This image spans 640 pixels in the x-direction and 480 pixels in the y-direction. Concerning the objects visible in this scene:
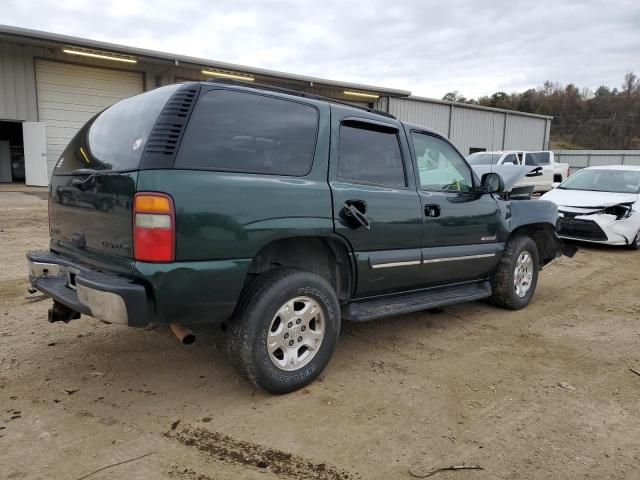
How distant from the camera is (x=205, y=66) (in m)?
16.9

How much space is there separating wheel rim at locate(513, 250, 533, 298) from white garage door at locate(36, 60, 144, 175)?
15.0 meters

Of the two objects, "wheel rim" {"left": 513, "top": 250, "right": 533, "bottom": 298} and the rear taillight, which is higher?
the rear taillight

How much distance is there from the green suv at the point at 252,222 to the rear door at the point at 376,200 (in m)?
0.01

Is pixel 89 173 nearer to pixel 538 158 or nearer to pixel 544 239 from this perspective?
pixel 544 239

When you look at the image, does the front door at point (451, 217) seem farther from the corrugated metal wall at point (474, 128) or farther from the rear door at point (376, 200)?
the corrugated metal wall at point (474, 128)

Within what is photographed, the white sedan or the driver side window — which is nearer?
the driver side window

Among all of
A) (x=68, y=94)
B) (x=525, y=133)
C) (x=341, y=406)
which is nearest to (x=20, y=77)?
(x=68, y=94)

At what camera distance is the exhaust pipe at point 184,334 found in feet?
9.34

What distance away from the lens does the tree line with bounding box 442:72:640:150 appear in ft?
179

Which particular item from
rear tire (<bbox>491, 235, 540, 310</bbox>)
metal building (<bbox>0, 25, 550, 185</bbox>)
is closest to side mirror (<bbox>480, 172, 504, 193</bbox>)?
rear tire (<bbox>491, 235, 540, 310</bbox>)

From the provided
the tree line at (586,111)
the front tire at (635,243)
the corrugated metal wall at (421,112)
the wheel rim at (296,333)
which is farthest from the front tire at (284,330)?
the tree line at (586,111)

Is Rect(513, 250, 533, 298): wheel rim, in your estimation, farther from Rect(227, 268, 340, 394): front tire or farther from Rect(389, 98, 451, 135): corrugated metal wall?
Rect(389, 98, 451, 135): corrugated metal wall

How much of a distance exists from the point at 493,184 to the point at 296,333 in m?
2.56

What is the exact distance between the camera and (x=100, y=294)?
2588mm
